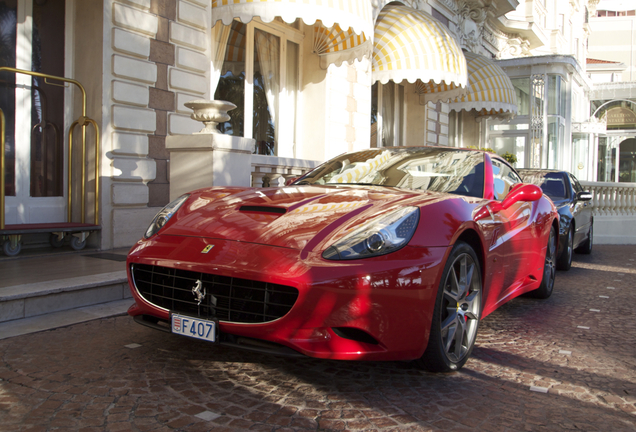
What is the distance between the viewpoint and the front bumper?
264cm

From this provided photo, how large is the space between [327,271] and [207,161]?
4208 millimetres

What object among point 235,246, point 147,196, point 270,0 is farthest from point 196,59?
point 235,246

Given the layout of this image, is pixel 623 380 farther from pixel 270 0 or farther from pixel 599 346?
pixel 270 0

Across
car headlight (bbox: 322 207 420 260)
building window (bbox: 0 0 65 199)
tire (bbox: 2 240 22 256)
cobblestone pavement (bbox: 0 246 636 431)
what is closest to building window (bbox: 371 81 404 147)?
building window (bbox: 0 0 65 199)

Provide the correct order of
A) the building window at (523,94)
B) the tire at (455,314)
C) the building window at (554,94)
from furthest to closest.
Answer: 1. the building window at (523,94)
2. the building window at (554,94)
3. the tire at (455,314)

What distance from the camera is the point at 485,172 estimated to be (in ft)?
13.8

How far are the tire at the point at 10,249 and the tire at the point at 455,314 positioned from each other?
16.1 ft

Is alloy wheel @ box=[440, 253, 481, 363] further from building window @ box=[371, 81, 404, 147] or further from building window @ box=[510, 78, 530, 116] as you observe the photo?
building window @ box=[510, 78, 530, 116]

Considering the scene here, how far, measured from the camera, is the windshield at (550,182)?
8289mm

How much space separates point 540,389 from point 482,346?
806 mm

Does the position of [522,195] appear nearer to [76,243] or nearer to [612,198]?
[76,243]

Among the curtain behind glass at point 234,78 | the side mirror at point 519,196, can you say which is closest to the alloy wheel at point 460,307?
the side mirror at point 519,196

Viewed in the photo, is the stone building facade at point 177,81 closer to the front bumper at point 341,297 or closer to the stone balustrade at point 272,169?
the stone balustrade at point 272,169

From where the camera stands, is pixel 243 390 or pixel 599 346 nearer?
pixel 243 390
